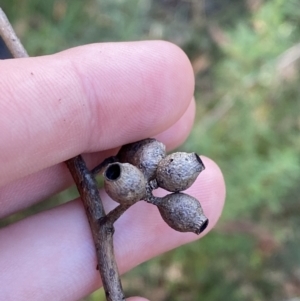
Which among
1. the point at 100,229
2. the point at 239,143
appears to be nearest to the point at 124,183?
the point at 100,229

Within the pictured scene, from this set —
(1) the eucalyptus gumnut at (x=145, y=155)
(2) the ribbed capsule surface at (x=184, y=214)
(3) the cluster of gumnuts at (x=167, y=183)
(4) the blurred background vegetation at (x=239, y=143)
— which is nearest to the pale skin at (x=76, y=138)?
(1) the eucalyptus gumnut at (x=145, y=155)

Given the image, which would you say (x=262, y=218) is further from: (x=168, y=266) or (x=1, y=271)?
(x=1, y=271)

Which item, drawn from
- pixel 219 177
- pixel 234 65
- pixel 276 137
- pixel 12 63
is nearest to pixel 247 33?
pixel 234 65

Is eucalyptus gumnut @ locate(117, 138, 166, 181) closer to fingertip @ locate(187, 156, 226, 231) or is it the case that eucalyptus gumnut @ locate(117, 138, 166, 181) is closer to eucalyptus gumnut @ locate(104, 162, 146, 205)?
eucalyptus gumnut @ locate(104, 162, 146, 205)

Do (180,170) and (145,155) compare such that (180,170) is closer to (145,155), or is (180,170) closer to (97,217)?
(145,155)

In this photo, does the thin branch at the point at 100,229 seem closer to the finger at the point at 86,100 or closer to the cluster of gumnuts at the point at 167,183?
the finger at the point at 86,100

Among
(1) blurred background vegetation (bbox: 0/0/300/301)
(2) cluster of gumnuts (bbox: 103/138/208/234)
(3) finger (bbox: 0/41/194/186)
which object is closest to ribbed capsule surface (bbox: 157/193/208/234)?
(2) cluster of gumnuts (bbox: 103/138/208/234)

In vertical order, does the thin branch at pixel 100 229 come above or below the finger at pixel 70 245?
above
